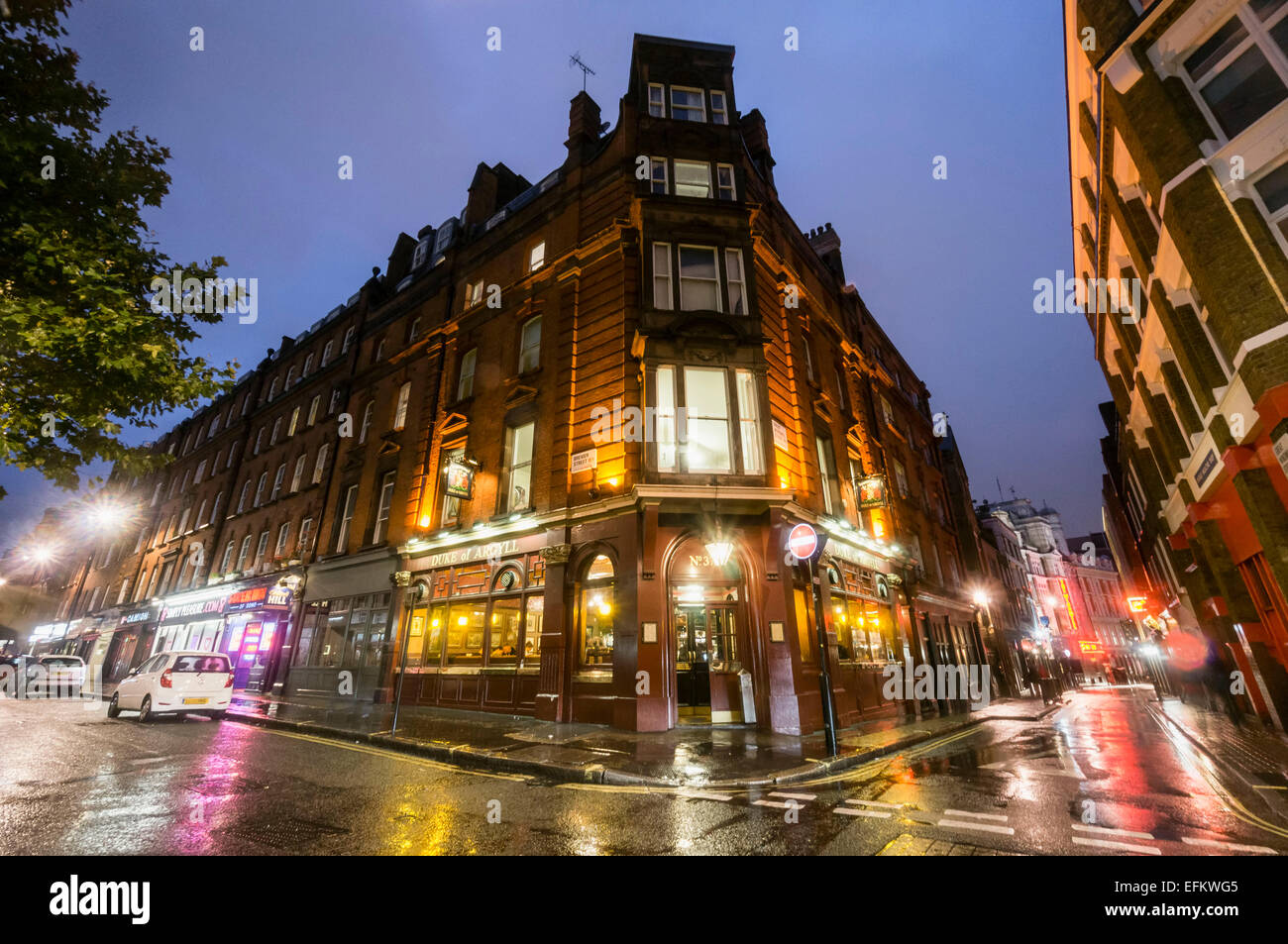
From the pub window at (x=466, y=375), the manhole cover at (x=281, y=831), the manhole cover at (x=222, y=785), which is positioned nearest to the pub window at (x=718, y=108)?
the pub window at (x=466, y=375)

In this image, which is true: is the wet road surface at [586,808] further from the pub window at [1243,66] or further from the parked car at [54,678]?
the parked car at [54,678]

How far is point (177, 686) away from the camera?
42.0 feet

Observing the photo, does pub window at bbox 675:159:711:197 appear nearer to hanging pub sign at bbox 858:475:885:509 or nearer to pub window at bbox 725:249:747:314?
pub window at bbox 725:249:747:314

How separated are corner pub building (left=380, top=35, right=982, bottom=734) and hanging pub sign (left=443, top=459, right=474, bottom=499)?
67 mm

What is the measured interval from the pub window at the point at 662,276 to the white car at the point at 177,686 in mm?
15510

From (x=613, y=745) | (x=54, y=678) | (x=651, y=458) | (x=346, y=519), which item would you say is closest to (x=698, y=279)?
(x=651, y=458)

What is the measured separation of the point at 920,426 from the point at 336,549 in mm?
30326

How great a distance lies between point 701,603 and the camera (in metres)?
12.0

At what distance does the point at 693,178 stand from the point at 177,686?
20589 mm

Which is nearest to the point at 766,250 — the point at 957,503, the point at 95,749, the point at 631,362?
the point at 631,362

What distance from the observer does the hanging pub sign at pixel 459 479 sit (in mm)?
14953
